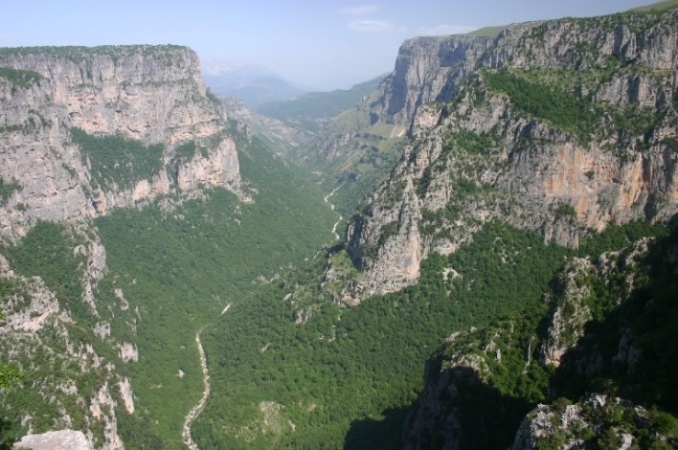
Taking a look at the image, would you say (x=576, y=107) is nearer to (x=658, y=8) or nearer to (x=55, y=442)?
(x=658, y=8)

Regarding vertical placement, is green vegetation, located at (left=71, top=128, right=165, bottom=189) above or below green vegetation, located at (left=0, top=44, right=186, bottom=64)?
below

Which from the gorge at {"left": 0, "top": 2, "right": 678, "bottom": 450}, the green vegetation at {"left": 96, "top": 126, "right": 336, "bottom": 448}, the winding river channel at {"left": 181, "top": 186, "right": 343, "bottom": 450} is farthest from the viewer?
the green vegetation at {"left": 96, "top": 126, "right": 336, "bottom": 448}

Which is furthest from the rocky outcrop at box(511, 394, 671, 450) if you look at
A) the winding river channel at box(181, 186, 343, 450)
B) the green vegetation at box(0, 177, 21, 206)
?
the green vegetation at box(0, 177, 21, 206)

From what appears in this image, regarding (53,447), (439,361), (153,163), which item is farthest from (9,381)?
(153,163)

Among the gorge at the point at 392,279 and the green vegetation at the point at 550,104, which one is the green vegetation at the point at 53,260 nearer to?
the gorge at the point at 392,279

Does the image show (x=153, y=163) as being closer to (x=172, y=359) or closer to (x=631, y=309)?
(x=172, y=359)

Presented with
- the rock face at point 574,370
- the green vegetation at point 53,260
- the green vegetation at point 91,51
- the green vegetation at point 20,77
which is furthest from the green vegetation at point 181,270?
the rock face at point 574,370

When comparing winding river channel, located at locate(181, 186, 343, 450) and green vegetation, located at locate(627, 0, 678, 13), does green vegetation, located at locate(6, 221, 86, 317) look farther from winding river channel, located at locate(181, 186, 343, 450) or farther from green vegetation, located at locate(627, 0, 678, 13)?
green vegetation, located at locate(627, 0, 678, 13)
